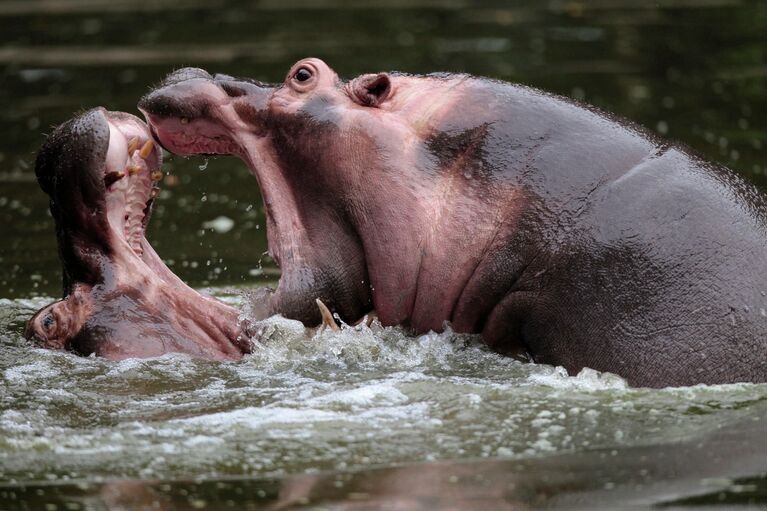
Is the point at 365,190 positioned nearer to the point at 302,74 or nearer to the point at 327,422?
the point at 302,74

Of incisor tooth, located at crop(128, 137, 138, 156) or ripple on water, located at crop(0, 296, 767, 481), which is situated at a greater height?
incisor tooth, located at crop(128, 137, 138, 156)

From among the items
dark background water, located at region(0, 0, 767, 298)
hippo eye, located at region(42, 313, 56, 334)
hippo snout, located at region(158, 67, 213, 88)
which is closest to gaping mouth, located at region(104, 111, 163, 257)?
hippo snout, located at region(158, 67, 213, 88)

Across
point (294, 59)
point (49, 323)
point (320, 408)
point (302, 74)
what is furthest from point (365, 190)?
point (294, 59)

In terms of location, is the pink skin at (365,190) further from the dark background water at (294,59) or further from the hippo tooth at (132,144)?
the dark background water at (294,59)

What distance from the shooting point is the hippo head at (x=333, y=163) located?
5.57 meters

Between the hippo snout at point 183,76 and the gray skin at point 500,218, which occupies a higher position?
the hippo snout at point 183,76

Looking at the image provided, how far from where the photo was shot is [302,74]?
586 centimetres

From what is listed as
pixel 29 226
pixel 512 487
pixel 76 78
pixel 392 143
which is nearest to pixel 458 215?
pixel 392 143

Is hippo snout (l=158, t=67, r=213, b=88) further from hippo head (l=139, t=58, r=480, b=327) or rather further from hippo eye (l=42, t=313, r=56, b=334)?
hippo eye (l=42, t=313, r=56, b=334)

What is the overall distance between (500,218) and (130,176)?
5.10 ft

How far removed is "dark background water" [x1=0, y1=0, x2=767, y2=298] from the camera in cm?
930

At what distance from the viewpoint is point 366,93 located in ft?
18.9

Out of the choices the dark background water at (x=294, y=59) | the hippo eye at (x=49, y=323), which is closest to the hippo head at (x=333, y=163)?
the hippo eye at (x=49, y=323)

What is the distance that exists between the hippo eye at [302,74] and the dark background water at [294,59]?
2.52 m
